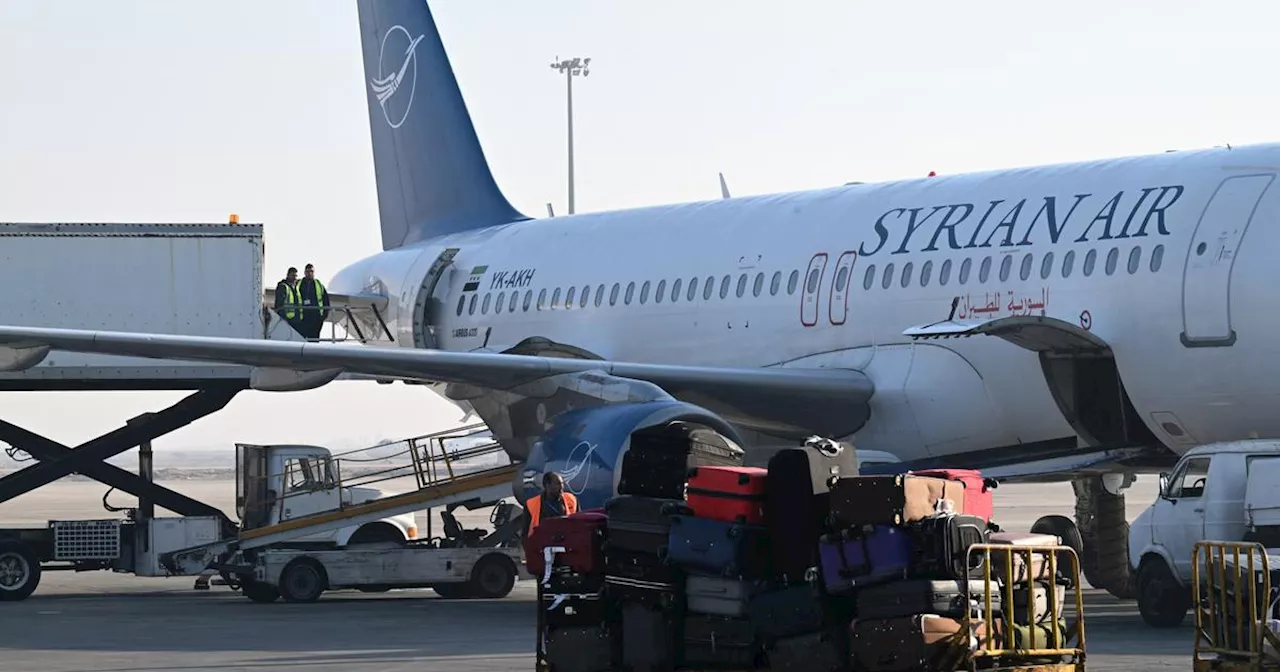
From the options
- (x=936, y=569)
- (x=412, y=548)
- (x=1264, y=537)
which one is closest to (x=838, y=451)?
(x=936, y=569)

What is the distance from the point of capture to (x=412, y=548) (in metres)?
21.0

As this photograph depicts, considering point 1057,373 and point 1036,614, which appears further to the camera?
point 1057,373

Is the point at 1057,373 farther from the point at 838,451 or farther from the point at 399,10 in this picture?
the point at 399,10

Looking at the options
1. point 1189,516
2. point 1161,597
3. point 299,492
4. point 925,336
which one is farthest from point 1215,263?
point 299,492

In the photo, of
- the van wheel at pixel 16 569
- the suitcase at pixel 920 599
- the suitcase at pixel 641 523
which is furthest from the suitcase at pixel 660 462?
the van wheel at pixel 16 569

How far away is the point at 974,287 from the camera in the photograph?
18953 mm

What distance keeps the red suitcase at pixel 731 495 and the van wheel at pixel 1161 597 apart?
6.92 m

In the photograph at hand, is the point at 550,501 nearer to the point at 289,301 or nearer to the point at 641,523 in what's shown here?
the point at 641,523

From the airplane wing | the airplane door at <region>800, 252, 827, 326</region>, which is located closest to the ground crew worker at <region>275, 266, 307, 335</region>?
the airplane wing

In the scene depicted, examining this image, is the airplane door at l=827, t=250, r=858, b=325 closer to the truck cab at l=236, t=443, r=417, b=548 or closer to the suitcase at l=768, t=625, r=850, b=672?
the truck cab at l=236, t=443, r=417, b=548

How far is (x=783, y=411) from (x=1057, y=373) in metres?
2.82

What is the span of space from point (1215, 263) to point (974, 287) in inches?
98.7

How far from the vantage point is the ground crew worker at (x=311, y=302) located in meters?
26.3

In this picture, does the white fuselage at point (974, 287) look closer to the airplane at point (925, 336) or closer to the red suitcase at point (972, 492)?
the airplane at point (925, 336)
